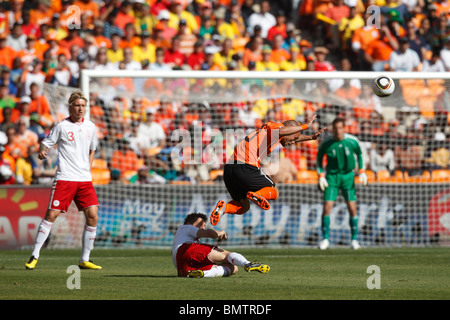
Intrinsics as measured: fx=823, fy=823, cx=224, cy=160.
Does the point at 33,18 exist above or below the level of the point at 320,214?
above

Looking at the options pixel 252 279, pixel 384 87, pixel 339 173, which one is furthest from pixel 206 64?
pixel 252 279

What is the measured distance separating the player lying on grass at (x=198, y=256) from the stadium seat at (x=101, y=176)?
7.24 meters

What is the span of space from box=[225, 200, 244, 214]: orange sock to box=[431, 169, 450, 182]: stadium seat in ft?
24.4

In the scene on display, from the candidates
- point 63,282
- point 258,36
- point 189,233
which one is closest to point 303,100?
point 258,36

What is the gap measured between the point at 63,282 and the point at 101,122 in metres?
8.47

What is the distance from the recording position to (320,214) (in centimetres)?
1725

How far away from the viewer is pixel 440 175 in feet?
58.1

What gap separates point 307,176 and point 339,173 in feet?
6.37

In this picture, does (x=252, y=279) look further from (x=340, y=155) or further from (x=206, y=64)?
(x=206, y=64)

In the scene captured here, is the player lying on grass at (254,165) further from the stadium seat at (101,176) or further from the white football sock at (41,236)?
the stadium seat at (101,176)

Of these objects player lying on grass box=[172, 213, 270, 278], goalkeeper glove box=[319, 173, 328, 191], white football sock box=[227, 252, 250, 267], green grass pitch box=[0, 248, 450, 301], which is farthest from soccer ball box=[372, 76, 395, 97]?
white football sock box=[227, 252, 250, 267]

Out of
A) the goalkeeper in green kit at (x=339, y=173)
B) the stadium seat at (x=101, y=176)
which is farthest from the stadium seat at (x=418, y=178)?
the stadium seat at (x=101, y=176)

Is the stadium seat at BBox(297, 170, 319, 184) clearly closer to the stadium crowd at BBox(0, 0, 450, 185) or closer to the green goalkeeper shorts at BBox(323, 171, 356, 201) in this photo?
the stadium crowd at BBox(0, 0, 450, 185)

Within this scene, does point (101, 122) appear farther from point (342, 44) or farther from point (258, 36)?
point (342, 44)
